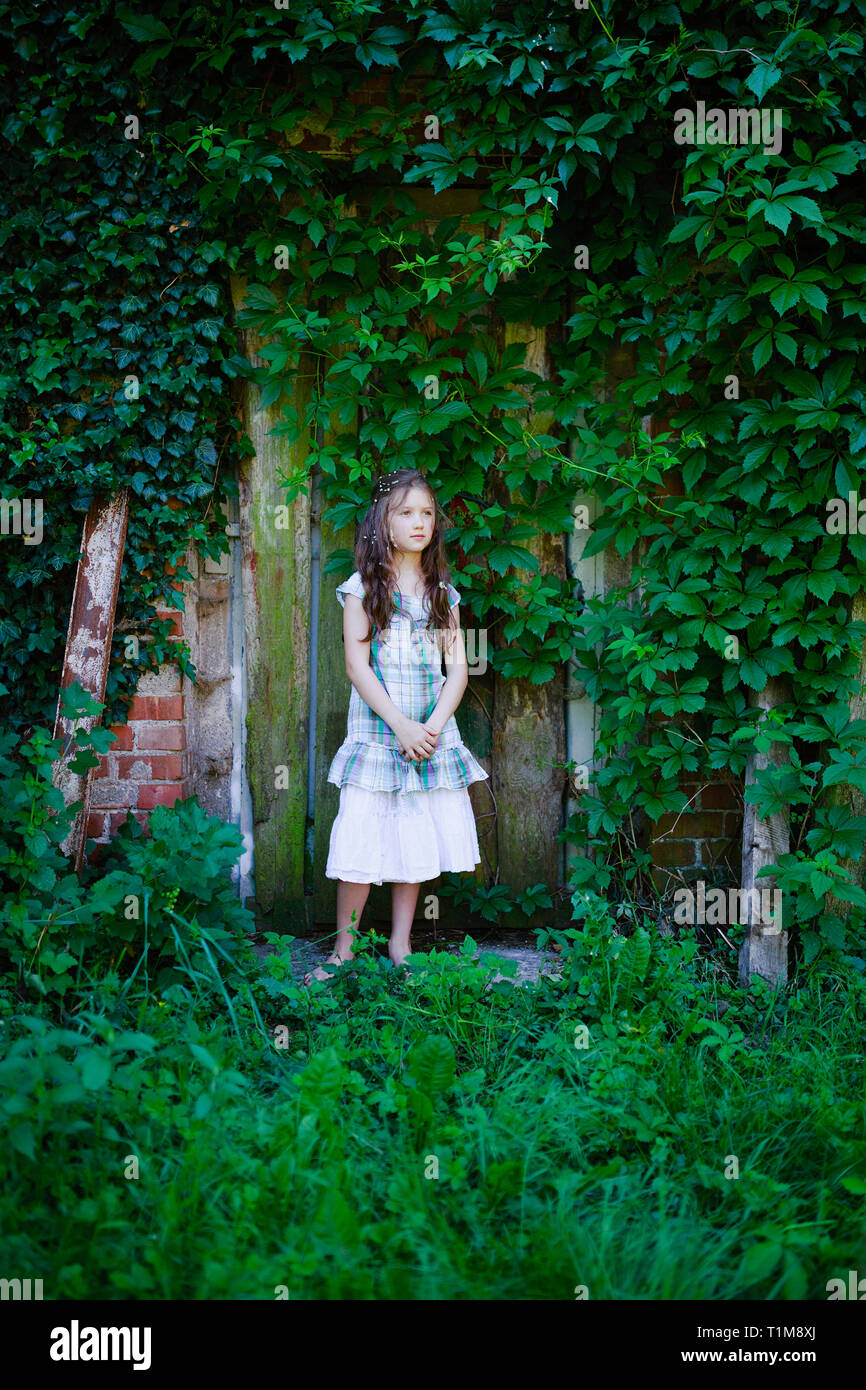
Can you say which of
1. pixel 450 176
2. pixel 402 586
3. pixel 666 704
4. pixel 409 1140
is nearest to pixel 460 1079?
pixel 409 1140

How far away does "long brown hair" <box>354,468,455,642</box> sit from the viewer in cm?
287

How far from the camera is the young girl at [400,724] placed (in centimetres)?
286

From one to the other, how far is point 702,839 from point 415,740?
41.3 inches

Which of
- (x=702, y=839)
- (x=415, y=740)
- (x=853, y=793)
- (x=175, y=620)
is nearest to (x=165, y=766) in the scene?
(x=175, y=620)

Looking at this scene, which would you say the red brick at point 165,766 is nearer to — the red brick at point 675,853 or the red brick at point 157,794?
the red brick at point 157,794

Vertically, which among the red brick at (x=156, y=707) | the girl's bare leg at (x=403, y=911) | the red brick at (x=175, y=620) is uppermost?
the red brick at (x=175, y=620)

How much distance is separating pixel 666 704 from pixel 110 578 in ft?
5.76

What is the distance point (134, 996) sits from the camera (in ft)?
7.54

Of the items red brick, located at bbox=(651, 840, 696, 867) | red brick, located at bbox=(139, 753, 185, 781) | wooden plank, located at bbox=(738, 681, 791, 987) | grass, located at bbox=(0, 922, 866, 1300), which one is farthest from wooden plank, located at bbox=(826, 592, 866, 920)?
red brick, located at bbox=(139, 753, 185, 781)

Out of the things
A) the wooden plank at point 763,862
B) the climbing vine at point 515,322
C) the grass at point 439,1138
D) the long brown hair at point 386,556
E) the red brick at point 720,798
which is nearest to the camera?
the grass at point 439,1138

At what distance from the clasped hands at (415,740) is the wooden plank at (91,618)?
0.92 meters

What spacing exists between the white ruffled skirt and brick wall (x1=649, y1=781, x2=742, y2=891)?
672mm

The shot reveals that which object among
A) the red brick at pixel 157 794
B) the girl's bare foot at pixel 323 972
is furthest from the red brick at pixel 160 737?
the girl's bare foot at pixel 323 972

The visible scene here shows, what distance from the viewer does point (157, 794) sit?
124 inches
